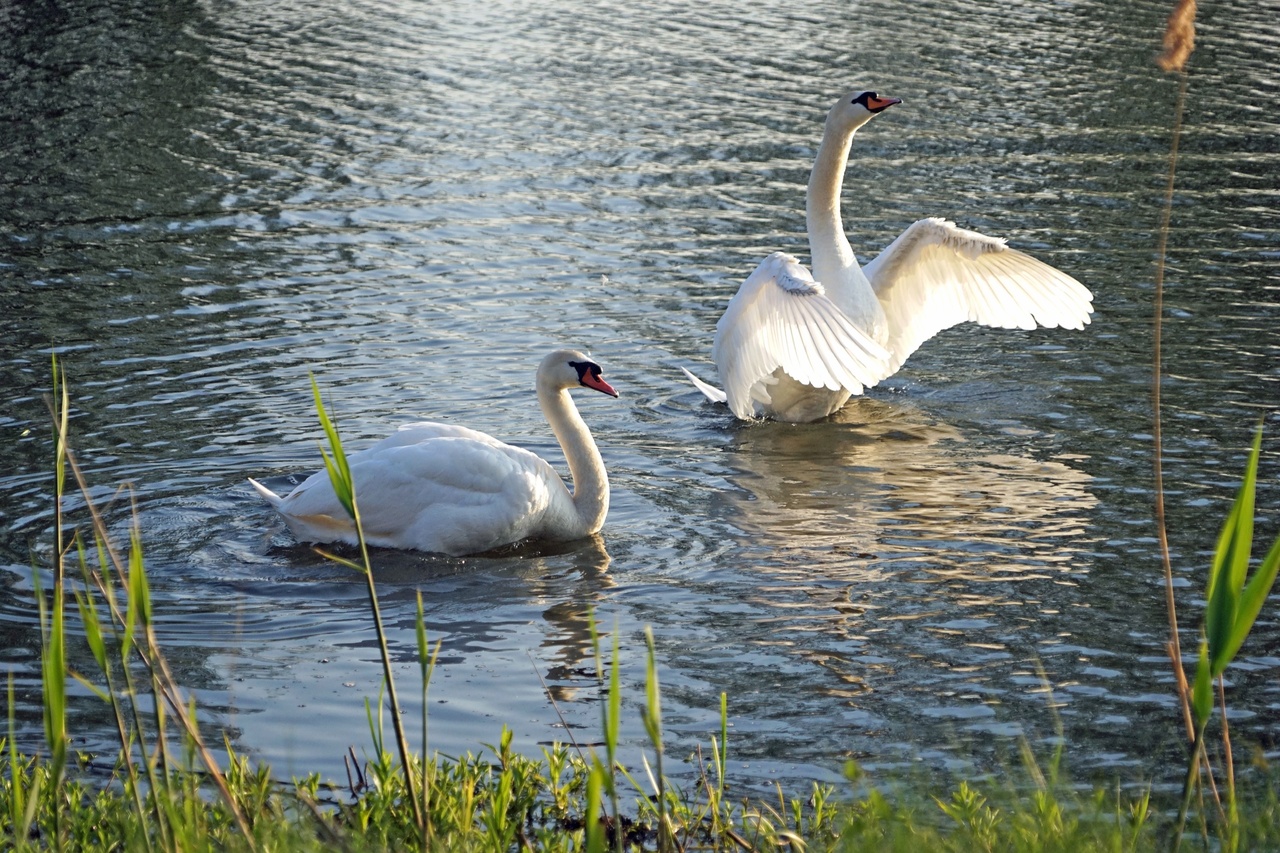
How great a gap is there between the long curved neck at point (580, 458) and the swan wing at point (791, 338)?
5.00ft

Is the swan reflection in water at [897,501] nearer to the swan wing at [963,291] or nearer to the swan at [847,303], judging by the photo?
the swan at [847,303]

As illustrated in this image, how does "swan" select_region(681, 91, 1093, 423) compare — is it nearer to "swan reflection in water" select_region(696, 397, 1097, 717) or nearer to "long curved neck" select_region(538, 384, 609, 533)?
"swan reflection in water" select_region(696, 397, 1097, 717)

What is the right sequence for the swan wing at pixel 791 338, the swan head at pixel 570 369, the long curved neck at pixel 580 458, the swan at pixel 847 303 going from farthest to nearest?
the swan at pixel 847 303 < the swan wing at pixel 791 338 < the swan head at pixel 570 369 < the long curved neck at pixel 580 458

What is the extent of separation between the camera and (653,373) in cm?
1096

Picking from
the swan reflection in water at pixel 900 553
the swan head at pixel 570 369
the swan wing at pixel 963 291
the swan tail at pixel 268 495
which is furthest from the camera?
the swan wing at pixel 963 291

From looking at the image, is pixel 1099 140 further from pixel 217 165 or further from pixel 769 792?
pixel 769 792

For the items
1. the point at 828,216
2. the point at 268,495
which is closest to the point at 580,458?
the point at 268,495

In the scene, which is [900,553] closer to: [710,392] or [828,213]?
[710,392]

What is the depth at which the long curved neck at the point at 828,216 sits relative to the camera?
1025 centimetres

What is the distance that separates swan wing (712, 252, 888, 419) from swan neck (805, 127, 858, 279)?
773 millimetres

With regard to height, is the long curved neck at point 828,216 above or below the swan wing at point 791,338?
above

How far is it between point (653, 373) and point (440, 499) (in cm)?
347

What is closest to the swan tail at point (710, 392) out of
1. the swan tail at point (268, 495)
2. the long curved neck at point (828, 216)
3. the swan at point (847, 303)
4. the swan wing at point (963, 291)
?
the swan at point (847, 303)

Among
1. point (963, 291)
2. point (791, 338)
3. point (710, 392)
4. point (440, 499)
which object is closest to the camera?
point (440, 499)
